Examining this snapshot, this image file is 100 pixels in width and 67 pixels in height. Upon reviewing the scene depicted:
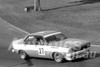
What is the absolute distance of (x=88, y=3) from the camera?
36812 mm

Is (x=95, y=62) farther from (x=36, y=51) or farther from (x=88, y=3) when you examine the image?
(x=88, y=3)

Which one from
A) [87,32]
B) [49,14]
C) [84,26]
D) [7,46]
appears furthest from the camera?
[49,14]

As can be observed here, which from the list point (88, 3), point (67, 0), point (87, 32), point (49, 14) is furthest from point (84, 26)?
point (67, 0)

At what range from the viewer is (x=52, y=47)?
52.5 feet

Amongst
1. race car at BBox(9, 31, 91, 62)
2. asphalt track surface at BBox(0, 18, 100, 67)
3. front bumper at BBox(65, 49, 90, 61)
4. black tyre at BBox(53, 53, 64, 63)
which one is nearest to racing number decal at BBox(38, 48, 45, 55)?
race car at BBox(9, 31, 91, 62)

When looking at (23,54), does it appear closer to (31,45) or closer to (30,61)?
(30,61)

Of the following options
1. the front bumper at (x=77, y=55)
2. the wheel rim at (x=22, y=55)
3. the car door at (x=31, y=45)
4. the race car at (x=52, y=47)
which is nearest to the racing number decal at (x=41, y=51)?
the race car at (x=52, y=47)

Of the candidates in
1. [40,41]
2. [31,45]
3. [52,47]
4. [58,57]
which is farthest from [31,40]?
[58,57]

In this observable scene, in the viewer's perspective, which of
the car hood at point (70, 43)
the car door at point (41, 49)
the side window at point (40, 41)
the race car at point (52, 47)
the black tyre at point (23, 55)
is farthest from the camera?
the black tyre at point (23, 55)

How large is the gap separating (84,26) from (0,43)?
8171 mm

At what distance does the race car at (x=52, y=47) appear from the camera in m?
15.3

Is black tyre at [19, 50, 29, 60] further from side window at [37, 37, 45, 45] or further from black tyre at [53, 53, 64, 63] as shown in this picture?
black tyre at [53, 53, 64, 63]

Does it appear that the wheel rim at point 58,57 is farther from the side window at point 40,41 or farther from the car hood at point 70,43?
the side window at point 40,41

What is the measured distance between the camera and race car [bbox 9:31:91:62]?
50.2ft
